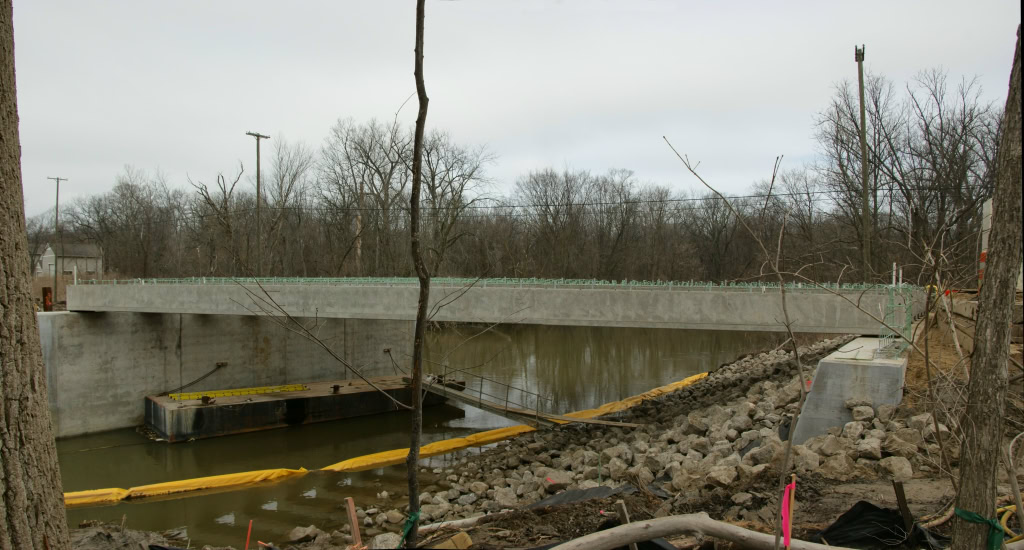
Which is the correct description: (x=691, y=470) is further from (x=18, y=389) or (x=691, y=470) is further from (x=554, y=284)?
(x=18, y=389)

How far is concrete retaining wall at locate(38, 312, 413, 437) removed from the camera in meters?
20.3

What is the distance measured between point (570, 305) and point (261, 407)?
11.9 metres

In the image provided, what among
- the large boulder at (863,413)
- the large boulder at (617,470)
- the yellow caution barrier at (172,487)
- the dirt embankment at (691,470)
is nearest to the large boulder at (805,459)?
the dirt embankment at (691,470)

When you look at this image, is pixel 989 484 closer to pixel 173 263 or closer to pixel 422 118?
pixel 422 118

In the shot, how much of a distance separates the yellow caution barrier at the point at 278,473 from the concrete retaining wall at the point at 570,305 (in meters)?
3.77

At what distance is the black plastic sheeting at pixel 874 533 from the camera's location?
4719 millimetres

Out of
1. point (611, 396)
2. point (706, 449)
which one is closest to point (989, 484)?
point (706, 449)

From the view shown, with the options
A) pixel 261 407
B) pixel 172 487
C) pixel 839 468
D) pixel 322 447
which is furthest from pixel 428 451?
pixel 839 468

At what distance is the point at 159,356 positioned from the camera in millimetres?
22297

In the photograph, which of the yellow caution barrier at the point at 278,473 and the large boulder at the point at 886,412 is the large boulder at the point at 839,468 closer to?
the large boulder at the point at 886,412

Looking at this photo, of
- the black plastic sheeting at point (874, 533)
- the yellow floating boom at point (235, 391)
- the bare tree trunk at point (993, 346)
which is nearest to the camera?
the bare tree trunk at point (993, 346)

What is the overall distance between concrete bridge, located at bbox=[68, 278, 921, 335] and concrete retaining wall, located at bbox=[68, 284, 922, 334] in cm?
2

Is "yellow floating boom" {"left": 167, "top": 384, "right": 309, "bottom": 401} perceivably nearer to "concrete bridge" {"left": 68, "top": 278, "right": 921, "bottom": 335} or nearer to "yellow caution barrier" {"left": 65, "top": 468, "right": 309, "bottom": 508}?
"concrete bridge" {"left": 68, "top": 278, "right": 921, "bottom": 335}

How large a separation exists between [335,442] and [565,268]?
29.6 m
